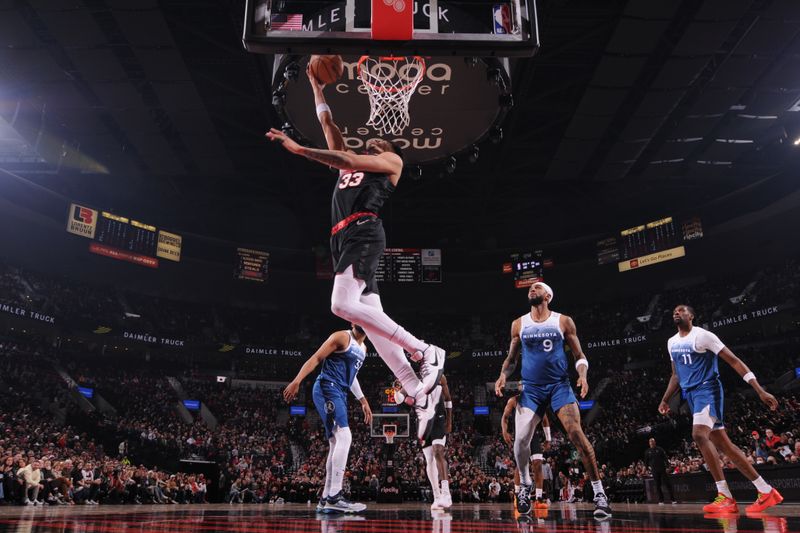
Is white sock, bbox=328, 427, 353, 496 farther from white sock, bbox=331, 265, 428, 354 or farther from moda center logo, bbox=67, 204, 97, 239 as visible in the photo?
moda center logo, bbox=67, 204, 97, 239

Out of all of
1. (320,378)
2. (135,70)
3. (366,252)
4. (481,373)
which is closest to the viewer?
(366,252)

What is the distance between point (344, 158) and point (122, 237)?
2370cm

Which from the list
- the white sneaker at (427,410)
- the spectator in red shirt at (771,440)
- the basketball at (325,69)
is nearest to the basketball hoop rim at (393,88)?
the basketball at (325,69)

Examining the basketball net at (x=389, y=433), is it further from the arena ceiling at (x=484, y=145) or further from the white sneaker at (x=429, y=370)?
the white sneaker at (x=429, y=370)

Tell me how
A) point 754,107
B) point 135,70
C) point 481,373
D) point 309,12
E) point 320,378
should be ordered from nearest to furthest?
point 309,12 → point 320,378 → point 135,70 → point 754,107 → point 481,373

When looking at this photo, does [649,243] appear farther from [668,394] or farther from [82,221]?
[82,221]

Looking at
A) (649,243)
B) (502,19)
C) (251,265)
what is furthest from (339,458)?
(251,265)

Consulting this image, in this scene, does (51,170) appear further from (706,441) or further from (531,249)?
(706,441)

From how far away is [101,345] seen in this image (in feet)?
91.8

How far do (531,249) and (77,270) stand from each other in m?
21.7

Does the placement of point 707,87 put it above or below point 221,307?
above

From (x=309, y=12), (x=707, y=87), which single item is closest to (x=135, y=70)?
(x=309, y=12)

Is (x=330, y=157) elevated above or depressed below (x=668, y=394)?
above

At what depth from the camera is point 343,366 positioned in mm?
6453
